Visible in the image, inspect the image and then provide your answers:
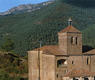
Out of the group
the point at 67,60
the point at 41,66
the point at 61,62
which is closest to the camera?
the point at 67,60

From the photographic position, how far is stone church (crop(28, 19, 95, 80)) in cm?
3712

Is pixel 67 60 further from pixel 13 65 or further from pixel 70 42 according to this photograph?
pixel 13 65

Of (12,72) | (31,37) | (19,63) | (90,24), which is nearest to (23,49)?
(31,37)

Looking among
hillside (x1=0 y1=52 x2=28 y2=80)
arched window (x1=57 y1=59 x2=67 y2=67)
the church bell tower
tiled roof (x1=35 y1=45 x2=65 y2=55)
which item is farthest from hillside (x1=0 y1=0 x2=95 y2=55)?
arched window (x1=57 y1=59 x2=67 y2=67)

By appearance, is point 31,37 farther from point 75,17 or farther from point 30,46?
point 75,17

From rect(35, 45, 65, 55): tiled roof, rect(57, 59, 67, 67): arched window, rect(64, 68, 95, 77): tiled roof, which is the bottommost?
rect(64, 68, 95, 77): tiled roof

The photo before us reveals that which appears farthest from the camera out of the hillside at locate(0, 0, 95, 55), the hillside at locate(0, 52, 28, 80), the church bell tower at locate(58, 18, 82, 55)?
the hillside at locate(0, 0, 95, 55)

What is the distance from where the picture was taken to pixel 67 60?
37.6 m

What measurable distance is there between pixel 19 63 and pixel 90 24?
54465 millimetres

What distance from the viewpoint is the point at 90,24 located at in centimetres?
11119

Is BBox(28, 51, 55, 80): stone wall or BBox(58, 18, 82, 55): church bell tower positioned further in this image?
BBox(58, 18, 82, 55): church bell tower

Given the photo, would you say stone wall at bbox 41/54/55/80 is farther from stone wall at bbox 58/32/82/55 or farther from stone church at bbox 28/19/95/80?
stone wall at bbox 58/32/82/55

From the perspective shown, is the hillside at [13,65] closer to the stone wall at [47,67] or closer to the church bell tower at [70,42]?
the stone wall at [47,67]

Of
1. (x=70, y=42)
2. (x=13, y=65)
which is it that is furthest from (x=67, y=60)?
(x=13, y=65)
